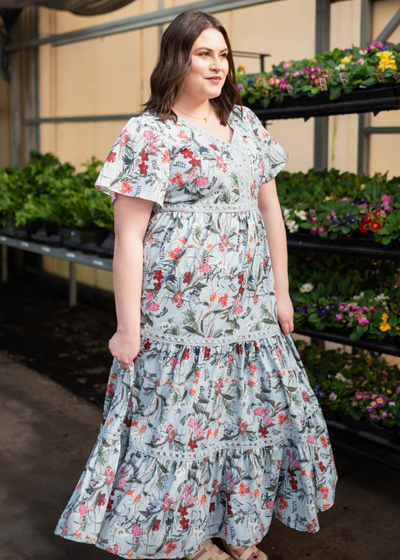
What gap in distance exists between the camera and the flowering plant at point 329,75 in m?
2.32

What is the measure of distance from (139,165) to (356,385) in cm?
156

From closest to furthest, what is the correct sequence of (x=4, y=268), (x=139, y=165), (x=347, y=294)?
(x=139, y=165)
(x=347, y=294)
(x=4, y=268)

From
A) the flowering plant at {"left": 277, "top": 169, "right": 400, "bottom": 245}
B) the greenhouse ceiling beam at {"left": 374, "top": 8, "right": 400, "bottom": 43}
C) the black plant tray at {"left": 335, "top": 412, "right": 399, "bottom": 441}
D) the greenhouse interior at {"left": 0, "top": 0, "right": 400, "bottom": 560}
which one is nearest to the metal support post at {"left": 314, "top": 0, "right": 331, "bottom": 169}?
the greenhouse interior at {"left": 0, "top": 0, "right": 400, "bottom": 560}

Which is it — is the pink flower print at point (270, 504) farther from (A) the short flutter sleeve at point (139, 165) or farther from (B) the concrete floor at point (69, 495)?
(A) the short flutter sleeve at point (139, 165)

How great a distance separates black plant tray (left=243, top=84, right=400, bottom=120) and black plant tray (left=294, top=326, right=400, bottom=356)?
0.87m

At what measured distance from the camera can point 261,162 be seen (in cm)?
183

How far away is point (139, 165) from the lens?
165cm

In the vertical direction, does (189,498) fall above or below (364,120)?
below

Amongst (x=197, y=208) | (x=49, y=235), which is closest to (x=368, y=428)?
(x=197, y=208)

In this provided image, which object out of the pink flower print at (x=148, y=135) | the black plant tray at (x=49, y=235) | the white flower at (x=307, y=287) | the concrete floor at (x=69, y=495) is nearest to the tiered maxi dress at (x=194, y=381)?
the pink flower print at (x=148, y=135)

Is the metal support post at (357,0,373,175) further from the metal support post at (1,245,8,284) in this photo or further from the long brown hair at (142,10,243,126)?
the metal support post at (1,245,8,284)

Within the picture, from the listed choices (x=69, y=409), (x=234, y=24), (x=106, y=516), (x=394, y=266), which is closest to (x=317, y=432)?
(x=106, y=516)

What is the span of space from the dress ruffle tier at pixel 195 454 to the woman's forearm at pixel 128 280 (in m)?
0.10

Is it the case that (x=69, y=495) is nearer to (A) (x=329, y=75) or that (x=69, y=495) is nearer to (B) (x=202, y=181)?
(B) (x=202, y=181)
